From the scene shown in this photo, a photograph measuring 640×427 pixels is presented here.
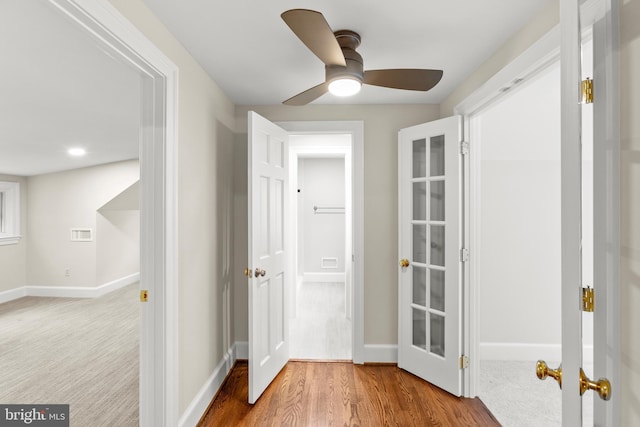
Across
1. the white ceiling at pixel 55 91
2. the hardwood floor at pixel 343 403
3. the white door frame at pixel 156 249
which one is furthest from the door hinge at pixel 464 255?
the white ceiling at pixel 55 91

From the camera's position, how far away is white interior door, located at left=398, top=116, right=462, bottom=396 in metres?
2.47

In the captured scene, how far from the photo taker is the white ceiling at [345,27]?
1.56 meters

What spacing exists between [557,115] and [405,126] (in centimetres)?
130

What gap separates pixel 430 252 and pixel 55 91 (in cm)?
310

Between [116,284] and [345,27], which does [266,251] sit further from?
[116,284]

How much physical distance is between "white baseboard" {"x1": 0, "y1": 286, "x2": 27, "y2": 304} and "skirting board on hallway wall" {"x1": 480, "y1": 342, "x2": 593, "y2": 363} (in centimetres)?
660

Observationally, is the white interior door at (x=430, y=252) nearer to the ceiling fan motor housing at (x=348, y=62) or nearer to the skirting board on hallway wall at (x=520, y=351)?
the skirting board on hallway wall at (x=520, y=351)

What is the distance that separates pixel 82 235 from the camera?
5.32 metres

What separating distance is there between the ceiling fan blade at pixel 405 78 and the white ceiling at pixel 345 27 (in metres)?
0.22

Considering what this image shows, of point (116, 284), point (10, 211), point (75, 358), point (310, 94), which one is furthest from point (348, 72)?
point (10, 211)

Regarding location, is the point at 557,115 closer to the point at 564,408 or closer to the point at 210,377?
the point at 564,408

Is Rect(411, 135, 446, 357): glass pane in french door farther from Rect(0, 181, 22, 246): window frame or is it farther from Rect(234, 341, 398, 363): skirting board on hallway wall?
Rect(0, 181, 22, 246): window frame

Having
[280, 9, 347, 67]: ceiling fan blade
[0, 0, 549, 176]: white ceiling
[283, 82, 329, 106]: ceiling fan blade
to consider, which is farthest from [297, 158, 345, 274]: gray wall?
[280, 9, 347, 67]: ceiling fan blade

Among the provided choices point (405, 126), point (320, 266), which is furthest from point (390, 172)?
point (320, 266)
